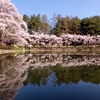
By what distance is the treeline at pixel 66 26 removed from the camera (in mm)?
55656

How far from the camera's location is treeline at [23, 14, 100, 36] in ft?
183

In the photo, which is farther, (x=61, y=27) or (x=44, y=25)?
(x=44, y=25)

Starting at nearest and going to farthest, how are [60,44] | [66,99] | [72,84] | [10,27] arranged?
[66,99] < [72,84] < [10,27] < [60,44]

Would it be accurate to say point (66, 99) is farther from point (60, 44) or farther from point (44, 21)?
point (44, 21)

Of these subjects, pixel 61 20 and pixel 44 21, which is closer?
pixel 61 20

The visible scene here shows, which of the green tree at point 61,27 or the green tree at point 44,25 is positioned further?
the green tree at point 44,25

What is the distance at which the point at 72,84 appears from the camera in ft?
21.8

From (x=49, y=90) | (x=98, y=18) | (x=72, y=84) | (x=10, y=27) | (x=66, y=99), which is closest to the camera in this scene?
(x=66, y=99)

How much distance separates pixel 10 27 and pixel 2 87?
73.7ft

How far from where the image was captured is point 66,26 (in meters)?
59.4

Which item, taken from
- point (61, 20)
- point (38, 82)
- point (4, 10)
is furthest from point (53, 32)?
point (38, 82)

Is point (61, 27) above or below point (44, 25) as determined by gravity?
below

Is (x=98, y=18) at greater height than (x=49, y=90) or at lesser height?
greater

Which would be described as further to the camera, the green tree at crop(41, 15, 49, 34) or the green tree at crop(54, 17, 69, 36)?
the green tree at crop(41, 15, 49, 34)
